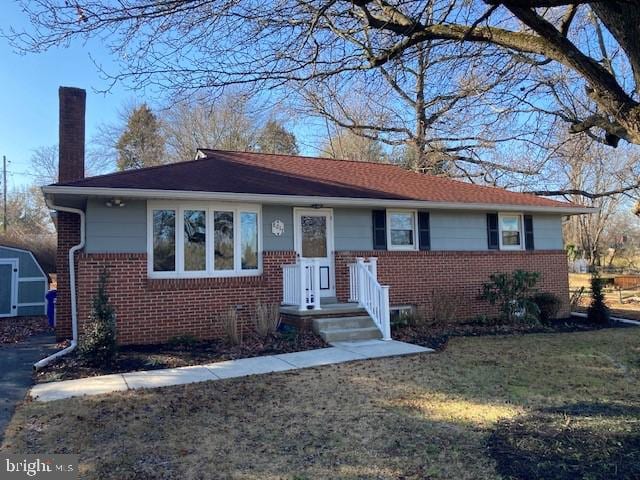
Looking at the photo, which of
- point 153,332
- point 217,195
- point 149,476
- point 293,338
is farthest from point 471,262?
point 149,476

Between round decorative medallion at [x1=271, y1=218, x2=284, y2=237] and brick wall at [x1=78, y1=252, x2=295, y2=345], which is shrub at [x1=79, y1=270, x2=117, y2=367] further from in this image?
round decorative medallion at [x1=271, y1=218, x2=284, y2=237]

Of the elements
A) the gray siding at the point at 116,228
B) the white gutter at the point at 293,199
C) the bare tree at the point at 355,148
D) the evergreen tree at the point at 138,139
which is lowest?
the gray siding at the point at 116,228

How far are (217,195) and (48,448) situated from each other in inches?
234

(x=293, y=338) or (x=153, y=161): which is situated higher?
(x=153, y=161)

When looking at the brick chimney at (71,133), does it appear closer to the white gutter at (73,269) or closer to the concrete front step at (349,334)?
the white gutter at (73,269)

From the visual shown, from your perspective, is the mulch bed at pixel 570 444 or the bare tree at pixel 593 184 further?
the bare tree at pixel 593 184

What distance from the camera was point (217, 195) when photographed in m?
9.48

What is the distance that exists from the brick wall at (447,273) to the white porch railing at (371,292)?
0.34m

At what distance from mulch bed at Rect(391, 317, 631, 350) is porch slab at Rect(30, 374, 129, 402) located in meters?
5.45

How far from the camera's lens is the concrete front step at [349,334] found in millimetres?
9281

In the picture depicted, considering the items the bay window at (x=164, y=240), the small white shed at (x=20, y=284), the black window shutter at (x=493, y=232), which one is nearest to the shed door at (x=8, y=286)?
the small white shed at (x=20, y=284)

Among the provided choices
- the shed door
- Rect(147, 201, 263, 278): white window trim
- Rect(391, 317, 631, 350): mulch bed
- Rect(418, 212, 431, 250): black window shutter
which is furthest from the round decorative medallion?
the shed door

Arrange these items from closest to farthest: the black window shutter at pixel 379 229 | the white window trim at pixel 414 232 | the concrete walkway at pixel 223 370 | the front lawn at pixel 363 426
Answer: the front lawn at pixel 363 426 → the concrete walkway at pixel 223 370 → the black window shutter at pixel 379 229 → the white window trim at pixel 414 232

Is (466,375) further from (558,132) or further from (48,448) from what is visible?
(558,132)
